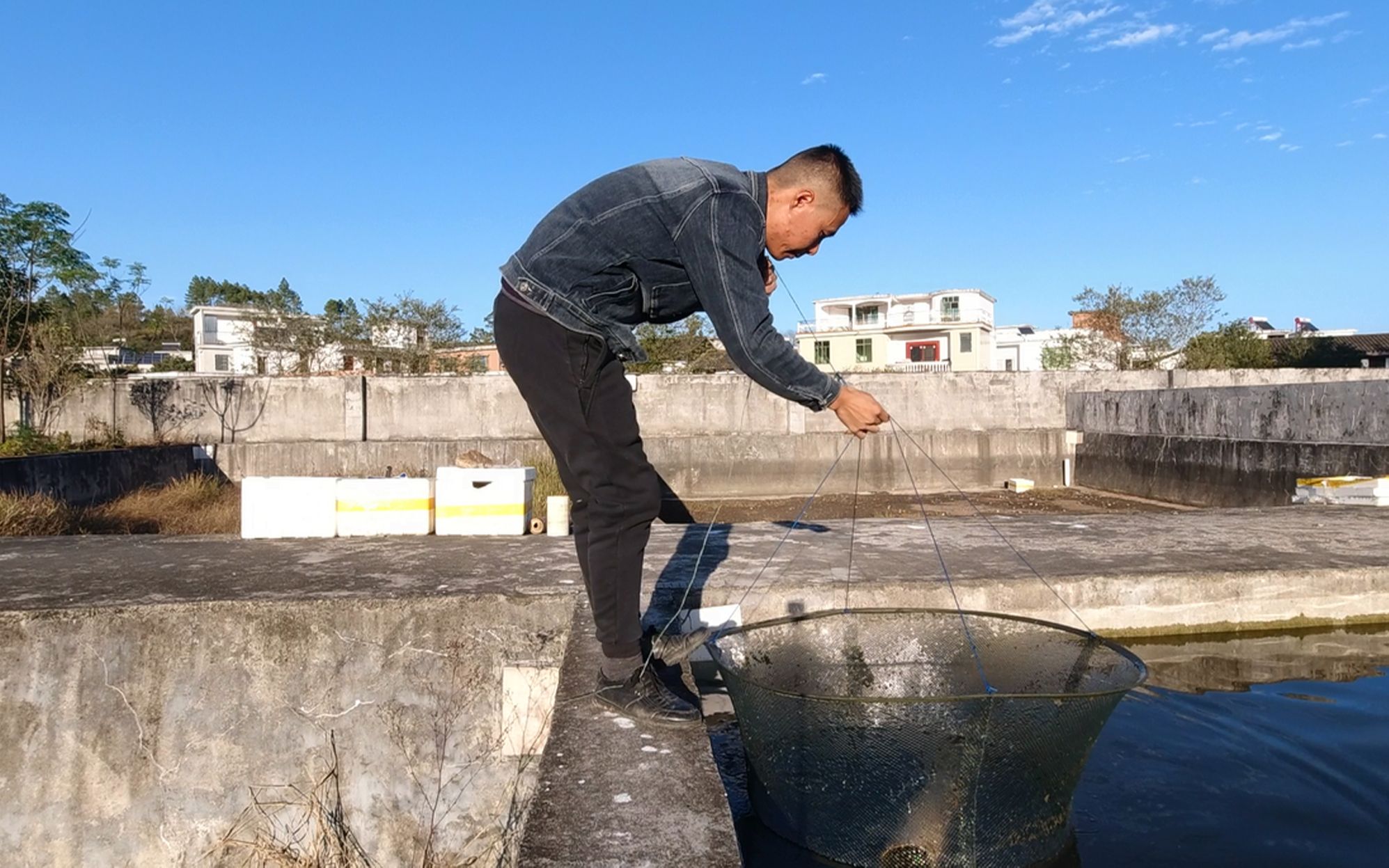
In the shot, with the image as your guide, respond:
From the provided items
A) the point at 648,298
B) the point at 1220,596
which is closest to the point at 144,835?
the point at 648,298

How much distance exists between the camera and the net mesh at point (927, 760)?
6.91ft

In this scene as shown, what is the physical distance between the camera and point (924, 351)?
6669cm

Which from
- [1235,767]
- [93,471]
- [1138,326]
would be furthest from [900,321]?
[1235,767]

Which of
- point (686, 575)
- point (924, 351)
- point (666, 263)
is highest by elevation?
point (924, 351)

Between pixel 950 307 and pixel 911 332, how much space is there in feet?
23.7

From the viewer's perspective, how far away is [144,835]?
11.1 feet

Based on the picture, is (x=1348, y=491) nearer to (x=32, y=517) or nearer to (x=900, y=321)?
(x=32, y=517)

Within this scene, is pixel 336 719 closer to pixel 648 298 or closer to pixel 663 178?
pixel 648 298

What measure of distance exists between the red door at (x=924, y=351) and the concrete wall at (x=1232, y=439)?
4844 cm

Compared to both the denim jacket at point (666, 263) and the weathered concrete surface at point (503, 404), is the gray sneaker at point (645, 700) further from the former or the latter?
the weathered concrete surface at point (503, 404)

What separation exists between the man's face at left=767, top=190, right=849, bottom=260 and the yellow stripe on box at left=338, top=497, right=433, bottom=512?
398cm

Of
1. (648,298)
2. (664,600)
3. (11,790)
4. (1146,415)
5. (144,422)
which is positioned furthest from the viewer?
(144,422)

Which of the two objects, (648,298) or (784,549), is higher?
(648,298)

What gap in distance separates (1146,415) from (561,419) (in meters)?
15.9
